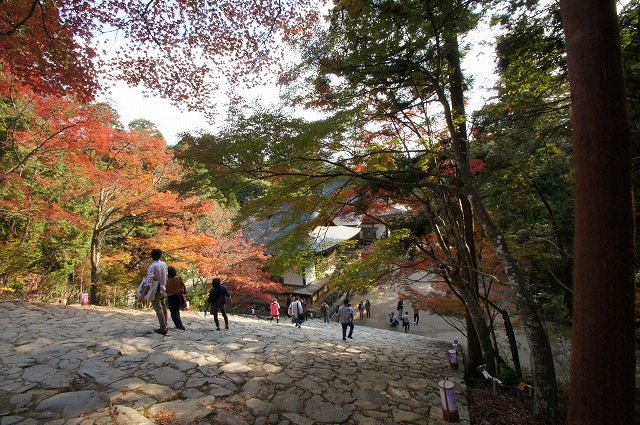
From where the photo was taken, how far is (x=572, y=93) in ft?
8.90

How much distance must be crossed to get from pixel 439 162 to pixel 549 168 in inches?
272

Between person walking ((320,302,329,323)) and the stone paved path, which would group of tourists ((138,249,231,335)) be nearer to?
the stone paved path

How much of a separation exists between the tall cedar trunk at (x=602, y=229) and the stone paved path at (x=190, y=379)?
2.07m

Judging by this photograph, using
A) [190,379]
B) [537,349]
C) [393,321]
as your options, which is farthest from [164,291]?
[393,321]

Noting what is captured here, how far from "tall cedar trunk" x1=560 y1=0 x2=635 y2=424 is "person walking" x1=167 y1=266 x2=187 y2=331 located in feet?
22.0

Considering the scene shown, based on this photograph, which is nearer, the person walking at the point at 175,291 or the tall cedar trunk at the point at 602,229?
the tall cedar trunk at the point at 602,229

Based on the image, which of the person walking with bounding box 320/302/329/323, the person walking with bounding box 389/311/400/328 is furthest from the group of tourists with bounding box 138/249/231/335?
the person walking with bounding box 389/311/400/328

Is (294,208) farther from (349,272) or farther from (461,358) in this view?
(461,358)

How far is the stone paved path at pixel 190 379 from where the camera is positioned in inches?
130

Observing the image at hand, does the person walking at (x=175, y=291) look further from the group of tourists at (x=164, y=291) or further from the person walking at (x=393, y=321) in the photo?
the person walking at (x=393, y=321)

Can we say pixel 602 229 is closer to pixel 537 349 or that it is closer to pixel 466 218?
pixel 537 349

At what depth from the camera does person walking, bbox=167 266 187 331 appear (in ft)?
21.3

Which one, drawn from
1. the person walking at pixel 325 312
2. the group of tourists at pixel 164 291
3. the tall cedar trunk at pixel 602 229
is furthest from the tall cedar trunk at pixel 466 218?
the person walking at pixel 325 312

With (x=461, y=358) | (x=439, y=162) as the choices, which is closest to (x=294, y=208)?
(x=439, y=162)
